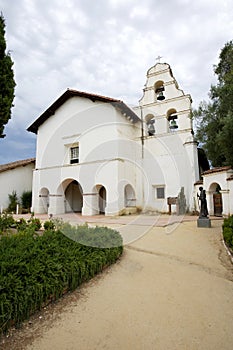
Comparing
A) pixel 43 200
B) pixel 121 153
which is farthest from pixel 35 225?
pixel 43 200

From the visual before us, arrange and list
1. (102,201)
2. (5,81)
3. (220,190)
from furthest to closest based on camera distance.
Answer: (102,201), (220,190), (5,81)

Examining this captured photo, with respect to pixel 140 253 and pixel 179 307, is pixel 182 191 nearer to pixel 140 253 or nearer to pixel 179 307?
pixel 140 253

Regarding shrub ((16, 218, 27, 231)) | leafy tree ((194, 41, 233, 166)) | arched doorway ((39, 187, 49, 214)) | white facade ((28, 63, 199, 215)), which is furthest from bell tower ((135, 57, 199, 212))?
shrub ((16, 218, 27, 231))

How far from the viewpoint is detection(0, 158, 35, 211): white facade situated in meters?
16.7

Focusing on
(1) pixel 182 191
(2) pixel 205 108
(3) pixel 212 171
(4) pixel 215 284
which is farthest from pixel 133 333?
(1) pixel 182 191

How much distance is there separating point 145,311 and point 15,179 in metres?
17.3

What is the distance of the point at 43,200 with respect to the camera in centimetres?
1658

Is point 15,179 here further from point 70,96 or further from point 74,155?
point 70,96

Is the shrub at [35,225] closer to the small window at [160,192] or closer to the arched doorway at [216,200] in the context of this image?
the arched doorway at [216,200]

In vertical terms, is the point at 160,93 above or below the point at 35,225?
above

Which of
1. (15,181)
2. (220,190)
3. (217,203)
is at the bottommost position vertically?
(217,203)

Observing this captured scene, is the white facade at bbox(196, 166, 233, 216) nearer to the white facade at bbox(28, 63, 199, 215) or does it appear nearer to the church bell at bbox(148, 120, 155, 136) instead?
the white facade at bbox(28, 63, 199, 215)

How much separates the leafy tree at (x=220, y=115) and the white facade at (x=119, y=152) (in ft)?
14.7

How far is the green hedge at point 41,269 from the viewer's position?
100.0 inches
